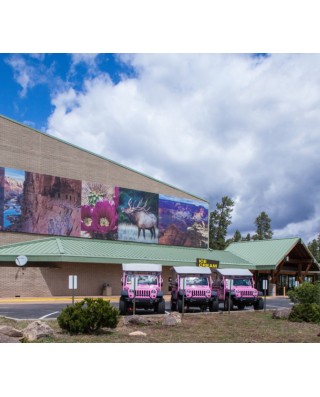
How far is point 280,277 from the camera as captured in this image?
181 ft

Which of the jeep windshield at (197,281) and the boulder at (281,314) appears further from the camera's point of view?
the jeep windshield at (197,281)

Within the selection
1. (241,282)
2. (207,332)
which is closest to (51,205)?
(241,282)

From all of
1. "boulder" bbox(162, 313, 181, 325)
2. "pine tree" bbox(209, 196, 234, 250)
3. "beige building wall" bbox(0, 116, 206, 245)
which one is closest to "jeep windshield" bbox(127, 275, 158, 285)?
"boulder" bbox(162, 313, 181, 325)

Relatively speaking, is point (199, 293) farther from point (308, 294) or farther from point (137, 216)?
point (137, 216)

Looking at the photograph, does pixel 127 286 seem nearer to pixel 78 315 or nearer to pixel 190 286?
pixel 190 286

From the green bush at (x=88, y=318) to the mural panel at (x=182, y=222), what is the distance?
34385 mm

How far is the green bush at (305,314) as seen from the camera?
20.7 metres

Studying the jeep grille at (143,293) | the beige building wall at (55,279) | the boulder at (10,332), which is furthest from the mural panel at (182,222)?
the boulder at (10,332)

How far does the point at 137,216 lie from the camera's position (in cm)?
4797

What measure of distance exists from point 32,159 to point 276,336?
2816 centimetres

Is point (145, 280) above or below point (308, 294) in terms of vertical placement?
above

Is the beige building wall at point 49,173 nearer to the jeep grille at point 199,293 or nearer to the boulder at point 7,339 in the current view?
the jeep grille at point 199,293

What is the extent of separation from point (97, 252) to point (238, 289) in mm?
15713
